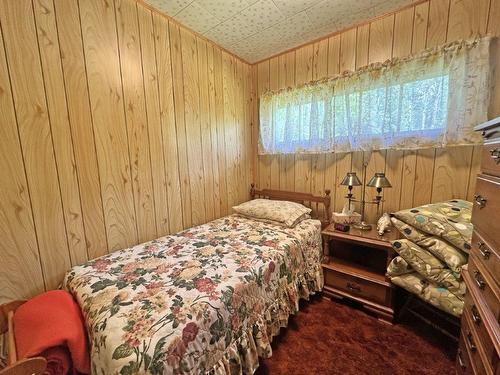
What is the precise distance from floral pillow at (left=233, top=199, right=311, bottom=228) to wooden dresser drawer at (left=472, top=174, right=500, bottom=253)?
127 cm

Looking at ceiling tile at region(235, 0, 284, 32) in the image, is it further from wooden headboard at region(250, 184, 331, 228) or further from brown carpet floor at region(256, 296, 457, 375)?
Result: brown carpet floor at region(256, 296, 457, 375)

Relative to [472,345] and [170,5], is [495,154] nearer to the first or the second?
[472,345]

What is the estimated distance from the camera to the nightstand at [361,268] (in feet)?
5.40

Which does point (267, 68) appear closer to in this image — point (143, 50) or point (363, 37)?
point (363, 37)

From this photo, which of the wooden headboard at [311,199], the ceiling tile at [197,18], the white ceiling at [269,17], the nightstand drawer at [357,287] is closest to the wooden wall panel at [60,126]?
the white ceiling at [269,17]

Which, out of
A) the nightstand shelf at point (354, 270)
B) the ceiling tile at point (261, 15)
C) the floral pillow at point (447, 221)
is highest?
the ceiling tile at point (261, 15)

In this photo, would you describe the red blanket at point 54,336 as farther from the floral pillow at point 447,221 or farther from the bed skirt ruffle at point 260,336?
the floral pillow at point 447,221

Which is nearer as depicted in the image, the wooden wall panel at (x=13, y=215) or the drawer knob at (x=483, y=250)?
the drawer knob at (x=483, y=250)

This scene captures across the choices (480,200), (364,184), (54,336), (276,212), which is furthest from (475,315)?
(54,336)

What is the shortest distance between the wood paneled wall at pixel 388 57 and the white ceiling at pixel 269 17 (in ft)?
0.46

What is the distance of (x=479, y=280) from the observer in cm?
83

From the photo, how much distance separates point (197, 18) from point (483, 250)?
7.90 feet

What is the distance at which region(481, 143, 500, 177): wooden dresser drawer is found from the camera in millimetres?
749

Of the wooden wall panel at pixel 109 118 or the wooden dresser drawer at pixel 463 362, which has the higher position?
the wooden wall panel at pixel 109 118
